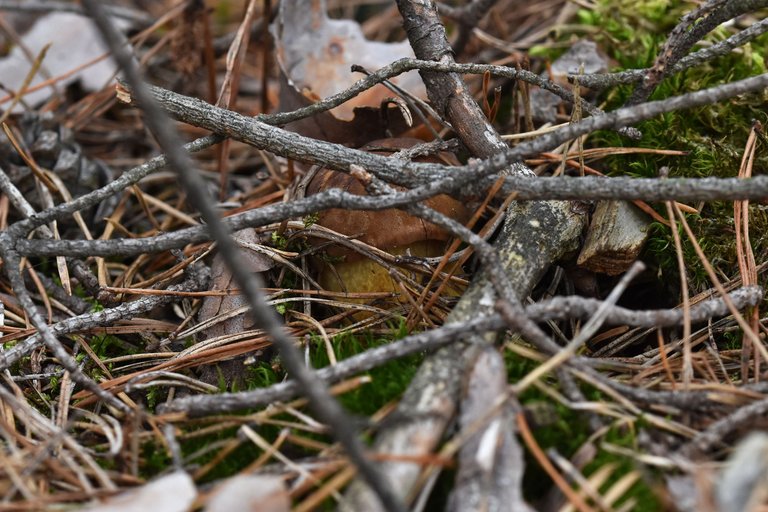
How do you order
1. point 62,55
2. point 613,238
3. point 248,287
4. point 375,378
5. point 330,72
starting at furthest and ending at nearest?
point 62,55 < point 330,72 < point 613,238 < point 375,378 < point 248,287

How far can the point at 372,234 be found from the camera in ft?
6.22

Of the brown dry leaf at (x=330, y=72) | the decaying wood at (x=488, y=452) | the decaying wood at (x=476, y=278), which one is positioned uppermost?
the brown dry leaf at (x=330, y=72)

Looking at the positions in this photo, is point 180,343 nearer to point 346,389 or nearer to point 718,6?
point 346,389

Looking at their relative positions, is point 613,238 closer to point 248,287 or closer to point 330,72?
point 248,287

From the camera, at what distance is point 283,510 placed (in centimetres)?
118

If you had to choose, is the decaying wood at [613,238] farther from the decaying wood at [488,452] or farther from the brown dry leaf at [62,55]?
the brown dry leaf at [62,55]

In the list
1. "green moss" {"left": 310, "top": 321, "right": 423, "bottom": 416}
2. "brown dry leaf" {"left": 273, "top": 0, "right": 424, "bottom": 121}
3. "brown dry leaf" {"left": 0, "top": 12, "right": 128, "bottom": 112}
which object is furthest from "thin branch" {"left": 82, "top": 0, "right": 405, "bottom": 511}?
"brown dry leaf" {"left": 0, "top": 12, "right": 128, "bottom": 112}

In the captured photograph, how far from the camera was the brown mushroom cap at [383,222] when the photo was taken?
73.7 inches

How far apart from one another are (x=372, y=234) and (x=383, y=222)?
49mm

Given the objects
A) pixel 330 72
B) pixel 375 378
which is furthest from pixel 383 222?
pixel 330 72

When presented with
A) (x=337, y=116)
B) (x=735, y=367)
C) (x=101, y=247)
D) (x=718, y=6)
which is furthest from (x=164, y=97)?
(x=735, y=367)

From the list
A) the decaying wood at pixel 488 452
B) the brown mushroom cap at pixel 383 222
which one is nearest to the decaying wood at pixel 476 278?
the decaying wood at pixel 488 452

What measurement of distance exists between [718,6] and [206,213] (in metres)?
1.51

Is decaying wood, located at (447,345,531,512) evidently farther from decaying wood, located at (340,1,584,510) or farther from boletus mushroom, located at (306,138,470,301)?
boletus mushroom, located at (306,138,470,301)
